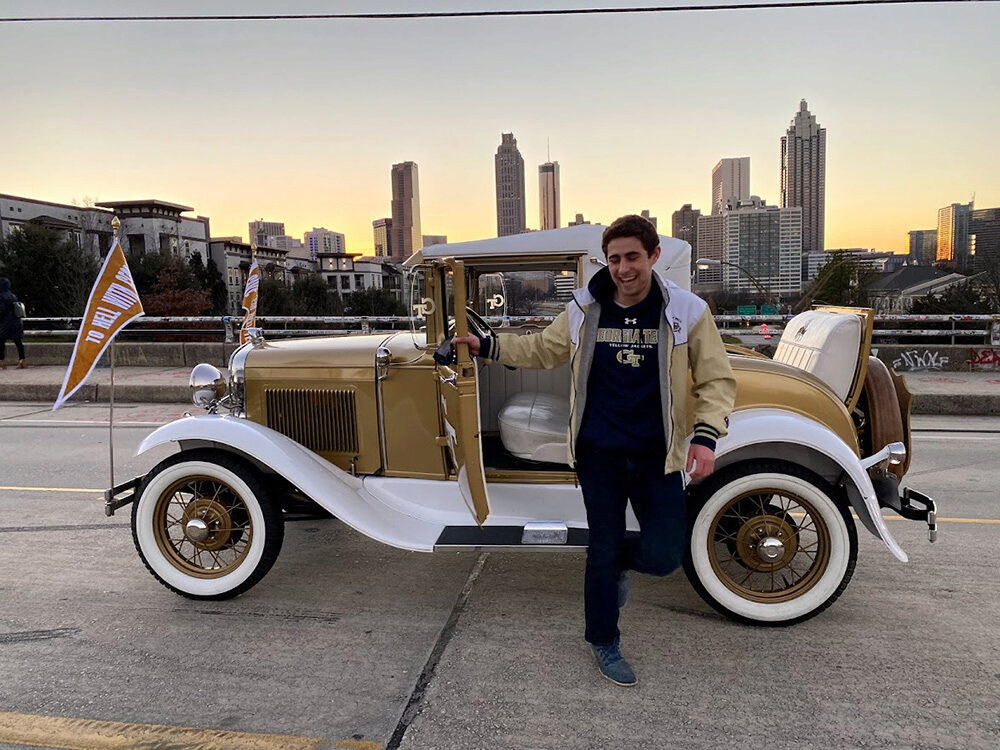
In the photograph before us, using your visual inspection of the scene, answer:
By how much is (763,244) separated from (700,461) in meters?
49.5

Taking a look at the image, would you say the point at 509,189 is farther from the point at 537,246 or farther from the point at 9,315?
the point at 9,315

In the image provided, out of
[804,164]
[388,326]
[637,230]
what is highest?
[804,164]

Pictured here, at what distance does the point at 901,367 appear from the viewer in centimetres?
1160

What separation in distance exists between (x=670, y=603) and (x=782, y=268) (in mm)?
52401

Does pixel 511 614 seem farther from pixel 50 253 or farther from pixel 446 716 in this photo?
pixel 50 253

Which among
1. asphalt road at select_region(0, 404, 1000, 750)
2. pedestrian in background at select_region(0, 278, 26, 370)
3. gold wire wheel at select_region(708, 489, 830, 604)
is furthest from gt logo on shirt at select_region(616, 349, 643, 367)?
pedestrian in background at select_region(0, 278, 26, 370)

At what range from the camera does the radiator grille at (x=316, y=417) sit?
385cm

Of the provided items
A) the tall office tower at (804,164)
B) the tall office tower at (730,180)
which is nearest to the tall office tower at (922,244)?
the tall office tower at (804,164)

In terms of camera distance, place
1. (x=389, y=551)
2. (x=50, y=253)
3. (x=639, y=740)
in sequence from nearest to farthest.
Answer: (x=639, y=740), (x=389, y=551), (x=50, y=253)

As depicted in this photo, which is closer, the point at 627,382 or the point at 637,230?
the point at 637,230

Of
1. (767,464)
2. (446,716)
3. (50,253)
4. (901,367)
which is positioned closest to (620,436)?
(767,464)

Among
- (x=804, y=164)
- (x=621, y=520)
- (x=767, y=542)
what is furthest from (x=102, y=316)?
(x=804, y=164)

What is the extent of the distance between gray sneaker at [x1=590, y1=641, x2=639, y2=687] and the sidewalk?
7.92 metres

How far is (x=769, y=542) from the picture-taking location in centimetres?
317
